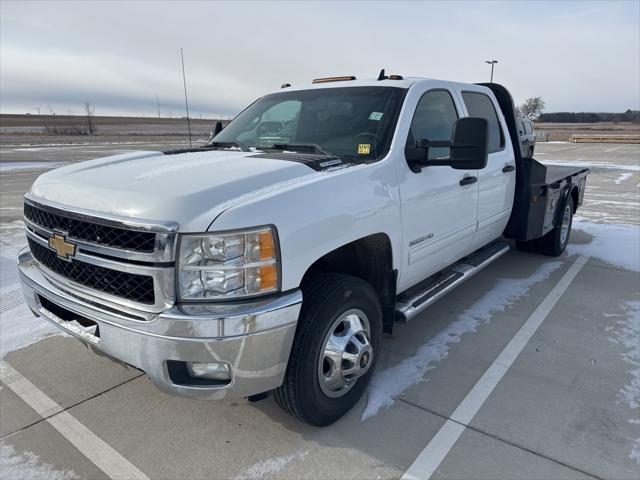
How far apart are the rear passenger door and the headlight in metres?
2.59

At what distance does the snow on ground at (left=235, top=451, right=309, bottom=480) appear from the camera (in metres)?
2.46

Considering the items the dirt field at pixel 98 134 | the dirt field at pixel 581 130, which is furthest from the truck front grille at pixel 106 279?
the dirt field at pixel 581 130

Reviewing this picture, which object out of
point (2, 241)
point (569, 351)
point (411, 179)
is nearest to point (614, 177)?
point (569, 351)

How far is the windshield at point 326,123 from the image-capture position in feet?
10.7

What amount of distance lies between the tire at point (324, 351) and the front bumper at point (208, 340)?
143 mm

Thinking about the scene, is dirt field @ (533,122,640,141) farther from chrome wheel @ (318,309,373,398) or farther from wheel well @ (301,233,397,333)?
chrome wheel @ (318,309,373,398)

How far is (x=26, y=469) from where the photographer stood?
2.51 meters

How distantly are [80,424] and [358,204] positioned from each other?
207 cm

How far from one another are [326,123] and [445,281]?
5.18 ft

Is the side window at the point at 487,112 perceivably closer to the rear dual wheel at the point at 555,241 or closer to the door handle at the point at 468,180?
the door handle at the point at 468,180

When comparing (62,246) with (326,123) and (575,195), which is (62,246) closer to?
(326,123)

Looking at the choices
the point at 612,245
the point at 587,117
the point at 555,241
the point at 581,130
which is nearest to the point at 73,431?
the point at 555,241

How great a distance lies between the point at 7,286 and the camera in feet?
16.3

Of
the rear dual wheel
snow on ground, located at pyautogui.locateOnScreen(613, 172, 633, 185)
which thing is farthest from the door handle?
snow on ground, located at pyautogui.locateOnScreen(613, 172, 633, 185)
